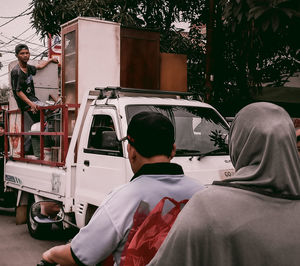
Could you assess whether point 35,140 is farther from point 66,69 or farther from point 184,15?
point 184,15

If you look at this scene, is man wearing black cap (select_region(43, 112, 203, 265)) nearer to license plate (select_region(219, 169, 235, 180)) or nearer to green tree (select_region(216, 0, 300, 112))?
license plate (select_region(219, 169, 235, 180))

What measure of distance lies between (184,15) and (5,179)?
256 inches

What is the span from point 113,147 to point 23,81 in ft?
11.0

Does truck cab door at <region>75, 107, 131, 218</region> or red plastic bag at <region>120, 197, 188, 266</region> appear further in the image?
truck cab door at <region>75, 107, 131, 218</region>

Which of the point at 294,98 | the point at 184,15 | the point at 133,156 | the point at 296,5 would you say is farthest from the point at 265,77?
the point at 133,156

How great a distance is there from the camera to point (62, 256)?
2.10m

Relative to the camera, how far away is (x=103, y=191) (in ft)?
19.0

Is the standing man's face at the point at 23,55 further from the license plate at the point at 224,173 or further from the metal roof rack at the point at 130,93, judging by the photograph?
the license plate at the point at 224,173

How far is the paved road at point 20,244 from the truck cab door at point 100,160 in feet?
3.55

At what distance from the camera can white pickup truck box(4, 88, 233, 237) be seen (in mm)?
5562

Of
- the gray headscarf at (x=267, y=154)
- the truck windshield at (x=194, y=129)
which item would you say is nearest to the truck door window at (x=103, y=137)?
the truck windshield at (x=194, y=129)

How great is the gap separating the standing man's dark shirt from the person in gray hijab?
280 inches

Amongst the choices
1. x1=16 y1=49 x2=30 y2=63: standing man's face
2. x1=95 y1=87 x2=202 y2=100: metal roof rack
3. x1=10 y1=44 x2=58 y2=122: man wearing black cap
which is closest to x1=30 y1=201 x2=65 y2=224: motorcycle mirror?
x1=95 y1=87 x2=202 y2=100: metal roof rack

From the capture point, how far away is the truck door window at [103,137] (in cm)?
568
